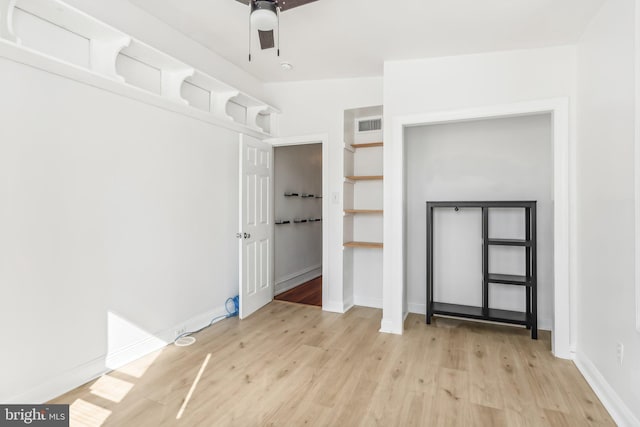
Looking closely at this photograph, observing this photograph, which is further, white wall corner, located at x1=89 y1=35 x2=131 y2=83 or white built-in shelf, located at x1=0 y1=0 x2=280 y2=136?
white wall corner, located at x1=89 y1=35 x2=131 y2=83

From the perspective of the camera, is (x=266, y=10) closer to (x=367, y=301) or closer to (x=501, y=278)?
(x=501, y=278)

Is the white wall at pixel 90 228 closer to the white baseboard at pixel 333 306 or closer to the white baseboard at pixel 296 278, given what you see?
the white baseboard at pixel 333 306

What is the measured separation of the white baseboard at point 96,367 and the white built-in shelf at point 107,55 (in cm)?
198

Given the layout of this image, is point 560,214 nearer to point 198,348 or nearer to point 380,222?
point 380,222

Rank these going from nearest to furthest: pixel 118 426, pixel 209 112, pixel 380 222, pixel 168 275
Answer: pixel 118 426, pixel 168 275, pixel 209 112, pixel 380 222

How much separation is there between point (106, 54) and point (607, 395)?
13.5ft

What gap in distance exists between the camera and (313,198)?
5.86 m

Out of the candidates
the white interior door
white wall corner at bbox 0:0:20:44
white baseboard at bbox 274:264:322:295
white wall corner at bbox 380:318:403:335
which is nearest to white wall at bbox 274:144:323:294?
white baseboard at bbox 274:264:322:295

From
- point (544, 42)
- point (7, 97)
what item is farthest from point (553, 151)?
point (7, 97)

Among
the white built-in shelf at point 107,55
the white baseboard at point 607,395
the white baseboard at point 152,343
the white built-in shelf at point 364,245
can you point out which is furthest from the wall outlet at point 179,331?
the white baseboard at point 607,395

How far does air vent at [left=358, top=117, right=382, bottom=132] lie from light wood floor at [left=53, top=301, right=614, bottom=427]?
7.98 feet

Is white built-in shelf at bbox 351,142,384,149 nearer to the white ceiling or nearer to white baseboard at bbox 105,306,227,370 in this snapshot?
the white ceiling

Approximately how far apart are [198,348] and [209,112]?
227 centimetres

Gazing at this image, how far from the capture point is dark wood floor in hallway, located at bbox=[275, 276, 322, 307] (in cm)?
444
